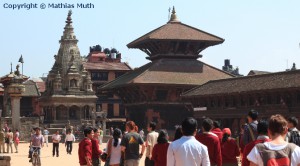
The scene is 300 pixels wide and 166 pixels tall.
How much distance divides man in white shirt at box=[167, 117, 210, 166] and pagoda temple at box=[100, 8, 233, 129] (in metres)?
46.4

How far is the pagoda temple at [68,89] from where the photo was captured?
2918 inches

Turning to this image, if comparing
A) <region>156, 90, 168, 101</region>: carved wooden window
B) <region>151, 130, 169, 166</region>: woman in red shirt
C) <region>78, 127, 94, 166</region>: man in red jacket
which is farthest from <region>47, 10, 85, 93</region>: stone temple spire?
<region>151, 130, 169, 166</region>: woman in red shirt

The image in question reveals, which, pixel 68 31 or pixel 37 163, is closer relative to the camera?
pixel 37 163

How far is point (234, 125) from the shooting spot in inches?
1858

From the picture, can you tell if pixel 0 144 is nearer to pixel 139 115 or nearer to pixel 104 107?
pixel 139 115

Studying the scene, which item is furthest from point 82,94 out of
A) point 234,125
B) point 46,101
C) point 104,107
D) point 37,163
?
point 37,163

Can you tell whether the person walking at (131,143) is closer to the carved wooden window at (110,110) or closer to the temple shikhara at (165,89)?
the temple shikhara at (165,89)

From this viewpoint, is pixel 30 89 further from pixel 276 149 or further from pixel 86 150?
pixel 276 149

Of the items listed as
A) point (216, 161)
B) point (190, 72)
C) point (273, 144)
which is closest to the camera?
point (273, 144)

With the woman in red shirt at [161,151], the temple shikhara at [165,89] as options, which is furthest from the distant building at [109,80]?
the woman in red shirt at [161,151]

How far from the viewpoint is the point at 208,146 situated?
997 cm

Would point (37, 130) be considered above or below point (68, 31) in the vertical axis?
below

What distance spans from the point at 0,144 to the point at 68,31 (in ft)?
141

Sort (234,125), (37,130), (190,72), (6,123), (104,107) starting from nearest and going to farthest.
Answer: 1. (37,130)
2. (234,125)
3. (6,123)
4. (190,72)
5. (104,107)
